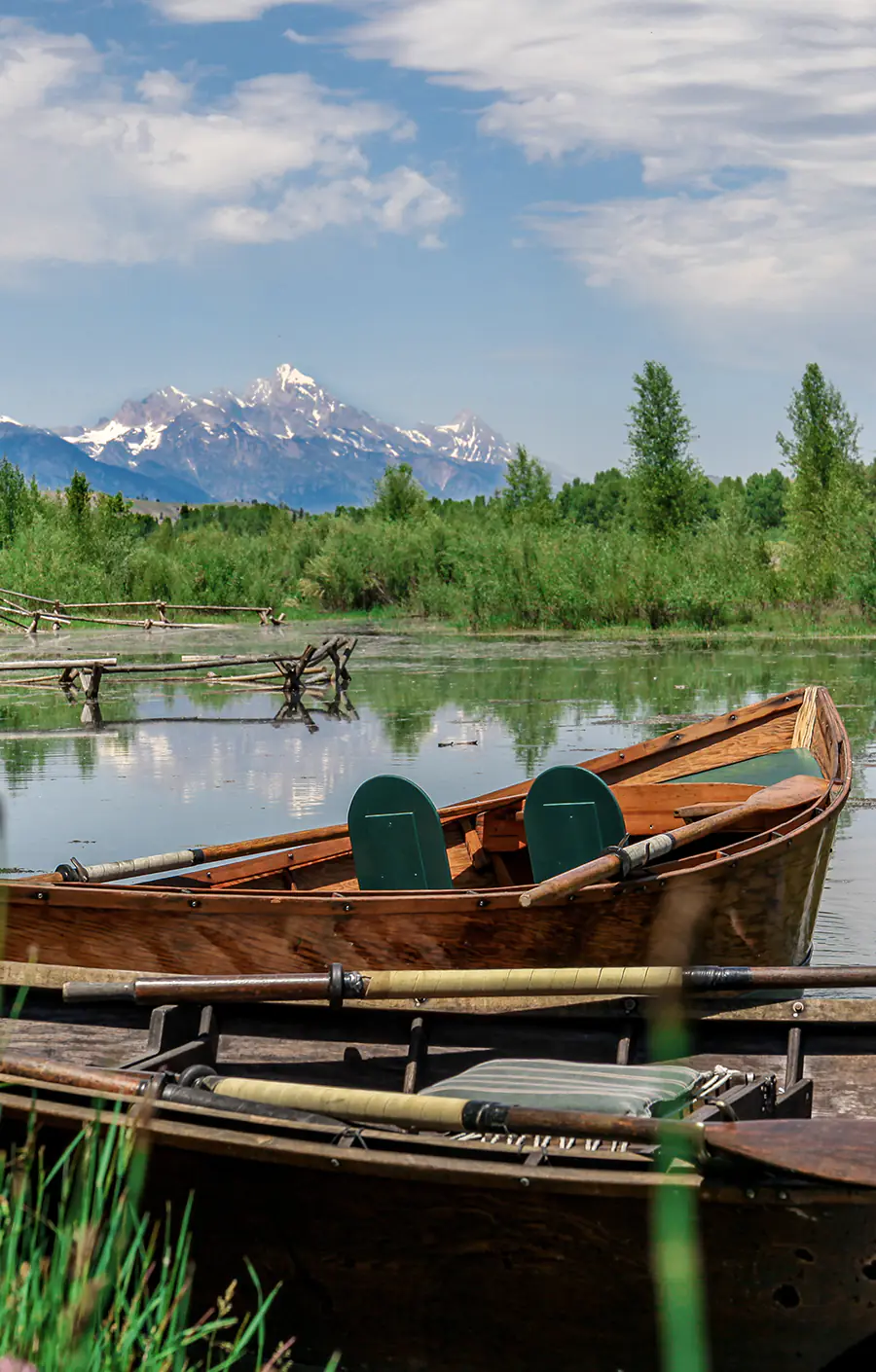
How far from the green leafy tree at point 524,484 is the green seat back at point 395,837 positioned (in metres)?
53.9

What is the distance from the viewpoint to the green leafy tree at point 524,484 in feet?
200

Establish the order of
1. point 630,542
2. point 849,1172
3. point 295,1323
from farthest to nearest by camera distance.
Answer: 1. point 630,542
2. point 295,1323
3. point 849,1172

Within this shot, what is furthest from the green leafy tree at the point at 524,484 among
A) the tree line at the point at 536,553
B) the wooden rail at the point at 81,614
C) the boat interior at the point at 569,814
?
the boat interior at the point at 569,814

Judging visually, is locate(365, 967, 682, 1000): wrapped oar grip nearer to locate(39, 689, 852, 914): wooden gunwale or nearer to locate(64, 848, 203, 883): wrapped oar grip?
locate(39, 689, 852, 914): wooden gunwale

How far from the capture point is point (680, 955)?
603 cm

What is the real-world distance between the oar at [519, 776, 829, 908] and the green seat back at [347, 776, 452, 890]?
1.95 feet

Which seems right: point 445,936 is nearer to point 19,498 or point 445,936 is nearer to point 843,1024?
point 843,1024

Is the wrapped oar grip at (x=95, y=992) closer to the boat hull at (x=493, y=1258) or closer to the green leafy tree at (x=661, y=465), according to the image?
the boat hull at (x=493, y=1258)

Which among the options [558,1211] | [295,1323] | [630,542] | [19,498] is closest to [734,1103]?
[558,1211]

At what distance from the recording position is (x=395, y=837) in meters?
6.41

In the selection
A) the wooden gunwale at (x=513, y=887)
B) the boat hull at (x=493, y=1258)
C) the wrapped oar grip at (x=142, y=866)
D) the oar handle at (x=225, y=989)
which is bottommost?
the boat hull at (x=493, y=1258)

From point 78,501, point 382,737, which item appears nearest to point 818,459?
point 78,501

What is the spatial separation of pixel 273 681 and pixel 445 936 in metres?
19.9

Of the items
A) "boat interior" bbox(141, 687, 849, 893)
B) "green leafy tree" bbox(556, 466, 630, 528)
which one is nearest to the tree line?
"boat interior" bbox(141, 687, 849, 893)
